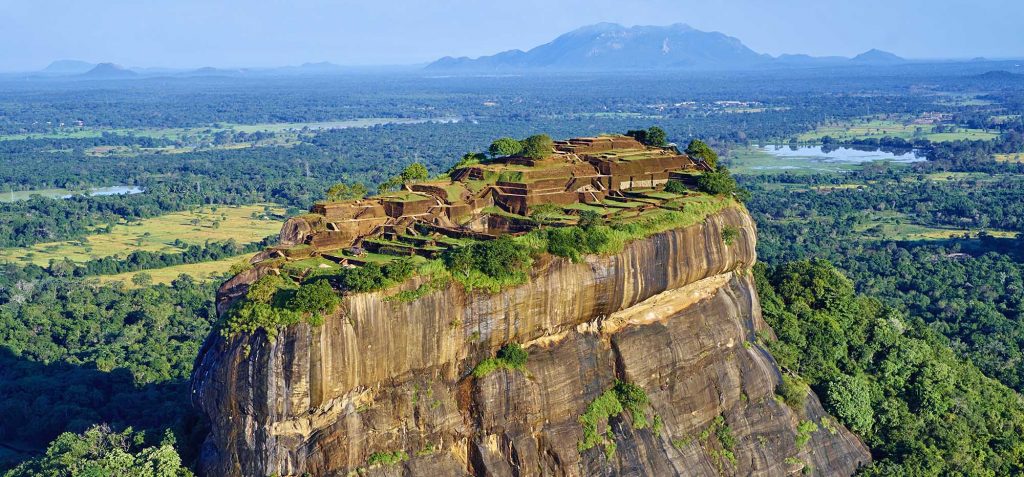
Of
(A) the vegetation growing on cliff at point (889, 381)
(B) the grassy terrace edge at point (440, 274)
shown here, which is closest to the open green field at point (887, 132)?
(A) the vegetation growing on cliff at point (889, 381)

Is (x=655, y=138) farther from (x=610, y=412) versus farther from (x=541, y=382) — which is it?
(x=541, y=382)


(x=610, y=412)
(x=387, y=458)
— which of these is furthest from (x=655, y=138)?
(x=387, y=458)

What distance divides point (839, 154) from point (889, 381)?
107m

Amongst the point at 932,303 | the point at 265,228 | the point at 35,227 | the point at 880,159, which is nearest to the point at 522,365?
the point at 932,303

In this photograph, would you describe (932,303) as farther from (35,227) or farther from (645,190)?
(35,227)

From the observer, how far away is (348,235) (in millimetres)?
35250

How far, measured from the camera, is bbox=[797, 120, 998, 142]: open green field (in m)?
158

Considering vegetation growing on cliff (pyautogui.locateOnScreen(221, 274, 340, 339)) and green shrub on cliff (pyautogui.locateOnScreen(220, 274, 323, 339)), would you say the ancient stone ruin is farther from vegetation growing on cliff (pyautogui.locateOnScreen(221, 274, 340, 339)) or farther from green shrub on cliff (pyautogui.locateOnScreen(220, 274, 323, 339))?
vegetation growing on cliff (pyautogui.locateOnScreen(221, 274, 340, 339))

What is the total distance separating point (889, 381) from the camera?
40625 mm

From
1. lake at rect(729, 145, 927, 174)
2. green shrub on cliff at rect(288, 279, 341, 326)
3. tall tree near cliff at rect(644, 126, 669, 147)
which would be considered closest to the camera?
green shrub on cliff at rect(288, 279, 341, 326)

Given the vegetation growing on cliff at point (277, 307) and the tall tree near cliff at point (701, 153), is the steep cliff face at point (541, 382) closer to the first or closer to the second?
the vegetation growing on cliff at point (277, 307)

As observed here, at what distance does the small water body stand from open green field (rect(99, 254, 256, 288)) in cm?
7580

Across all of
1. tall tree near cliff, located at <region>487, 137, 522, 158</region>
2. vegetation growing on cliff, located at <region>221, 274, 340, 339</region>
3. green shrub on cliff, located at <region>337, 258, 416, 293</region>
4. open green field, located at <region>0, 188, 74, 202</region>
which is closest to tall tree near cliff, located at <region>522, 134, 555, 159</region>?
tall tree near cliff, located at <region>487, 137, 522, 158</region>

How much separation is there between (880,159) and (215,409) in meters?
122
